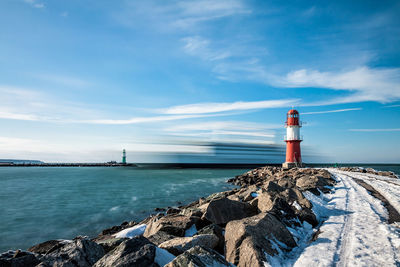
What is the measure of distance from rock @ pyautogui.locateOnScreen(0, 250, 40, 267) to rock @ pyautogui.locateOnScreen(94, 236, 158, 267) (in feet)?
4.73

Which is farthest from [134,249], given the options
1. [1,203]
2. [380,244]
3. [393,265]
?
[1,203]

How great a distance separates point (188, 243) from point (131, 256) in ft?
3.82

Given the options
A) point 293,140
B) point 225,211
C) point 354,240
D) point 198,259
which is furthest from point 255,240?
point 293,140

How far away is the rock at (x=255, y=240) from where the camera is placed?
3682mm

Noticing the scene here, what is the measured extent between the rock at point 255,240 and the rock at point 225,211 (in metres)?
1.38

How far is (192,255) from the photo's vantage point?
9.66 feet

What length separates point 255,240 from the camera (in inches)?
154

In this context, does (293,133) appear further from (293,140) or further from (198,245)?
(198,245)

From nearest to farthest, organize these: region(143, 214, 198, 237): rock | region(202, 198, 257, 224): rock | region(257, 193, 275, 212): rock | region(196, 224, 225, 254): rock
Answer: region(196, 224, 225, 254): rock < region(143, 214, 198, 237): rock < region(257, 193, 275, 212): rock < region(202, 198, 257, 224): rock

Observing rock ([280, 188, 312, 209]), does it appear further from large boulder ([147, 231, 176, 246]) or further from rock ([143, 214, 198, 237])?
large boulder ([147, 231, 176, 246])

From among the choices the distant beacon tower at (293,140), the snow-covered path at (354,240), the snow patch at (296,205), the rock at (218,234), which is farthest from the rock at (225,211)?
the distant beacon tower at (293,140)

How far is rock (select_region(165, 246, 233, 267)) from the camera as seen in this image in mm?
2840

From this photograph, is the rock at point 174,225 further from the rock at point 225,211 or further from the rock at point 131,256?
the rock at point 131,256

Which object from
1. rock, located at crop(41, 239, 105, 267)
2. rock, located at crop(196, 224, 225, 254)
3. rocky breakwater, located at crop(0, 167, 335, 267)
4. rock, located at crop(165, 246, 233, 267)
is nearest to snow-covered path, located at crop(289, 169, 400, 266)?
rocky breakwater, located at crop(0, 167, 335, 267)
